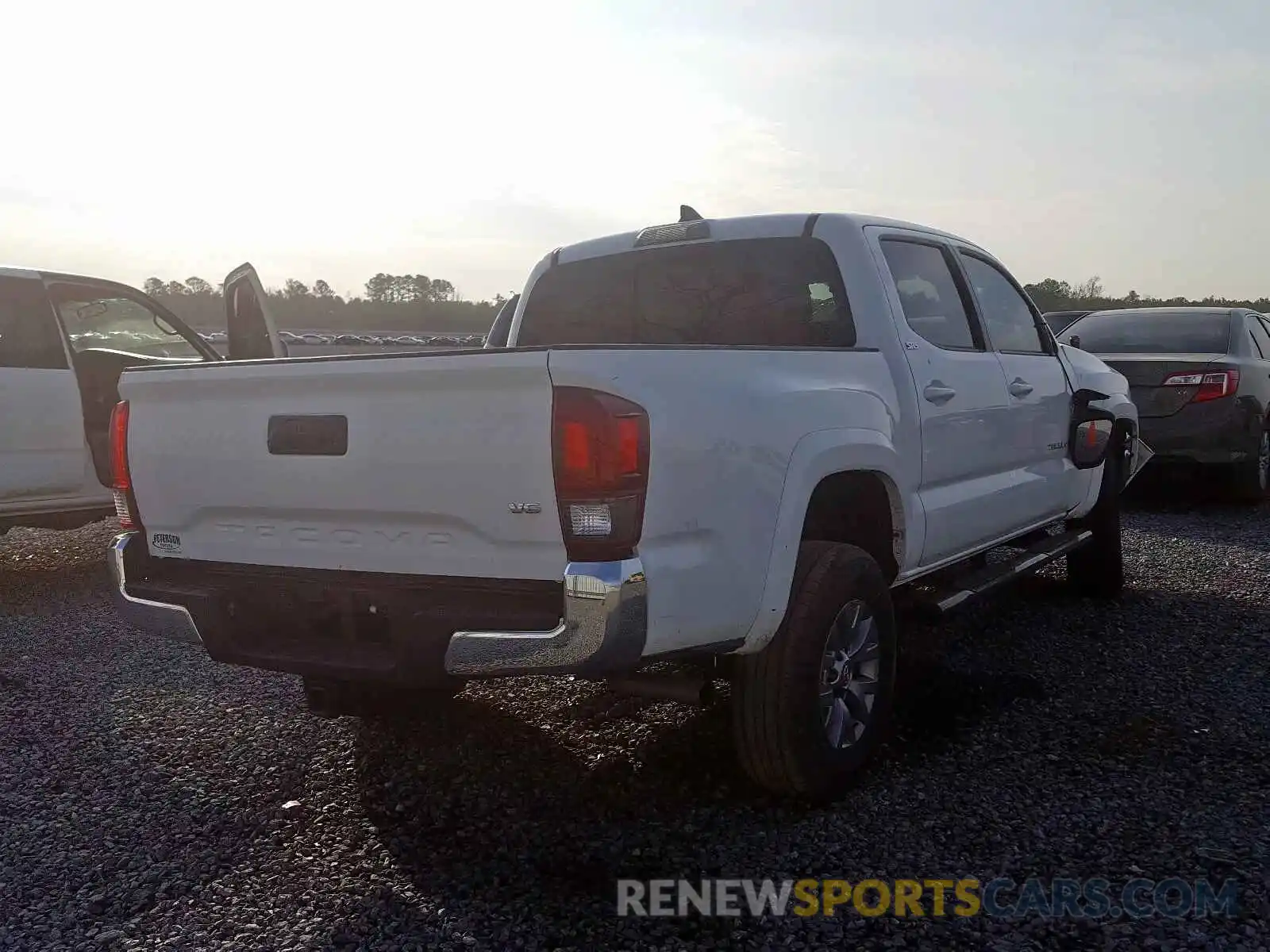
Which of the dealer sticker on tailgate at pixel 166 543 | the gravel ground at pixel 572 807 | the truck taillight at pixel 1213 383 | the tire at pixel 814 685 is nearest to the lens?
the gravel ground at pixel 572 807

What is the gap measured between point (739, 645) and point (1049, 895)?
1024mm

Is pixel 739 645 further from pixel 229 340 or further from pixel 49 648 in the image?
pixel 49 648

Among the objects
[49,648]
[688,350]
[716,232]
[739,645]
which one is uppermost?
[716,232]

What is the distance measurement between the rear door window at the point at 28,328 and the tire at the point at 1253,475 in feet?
28.7

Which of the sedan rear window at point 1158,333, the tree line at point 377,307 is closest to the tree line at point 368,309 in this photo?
the tree line at point 377,307

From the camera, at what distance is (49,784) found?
374 centimetres

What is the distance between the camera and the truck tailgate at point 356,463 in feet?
9.07

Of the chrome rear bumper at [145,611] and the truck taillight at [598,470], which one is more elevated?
the truck taillight at [598,470]

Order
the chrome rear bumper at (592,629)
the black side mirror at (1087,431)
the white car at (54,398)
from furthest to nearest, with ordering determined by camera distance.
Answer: the white car at (54,398) → the black side mirror at (1087,431) → the chrome rear bumper at (592,629)

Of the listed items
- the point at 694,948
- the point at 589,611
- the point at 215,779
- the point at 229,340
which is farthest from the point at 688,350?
the point at 229,340

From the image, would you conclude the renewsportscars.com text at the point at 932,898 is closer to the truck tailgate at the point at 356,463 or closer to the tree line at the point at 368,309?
the truck tailgate at the point at 356,463

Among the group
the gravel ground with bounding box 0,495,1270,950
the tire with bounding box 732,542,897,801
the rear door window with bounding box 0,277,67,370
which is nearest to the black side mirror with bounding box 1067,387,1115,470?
the gravel ground with bounding box 0,495,1270,950

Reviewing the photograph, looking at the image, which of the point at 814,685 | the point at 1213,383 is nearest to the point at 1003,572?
the point at 814,685

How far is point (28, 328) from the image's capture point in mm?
6625
